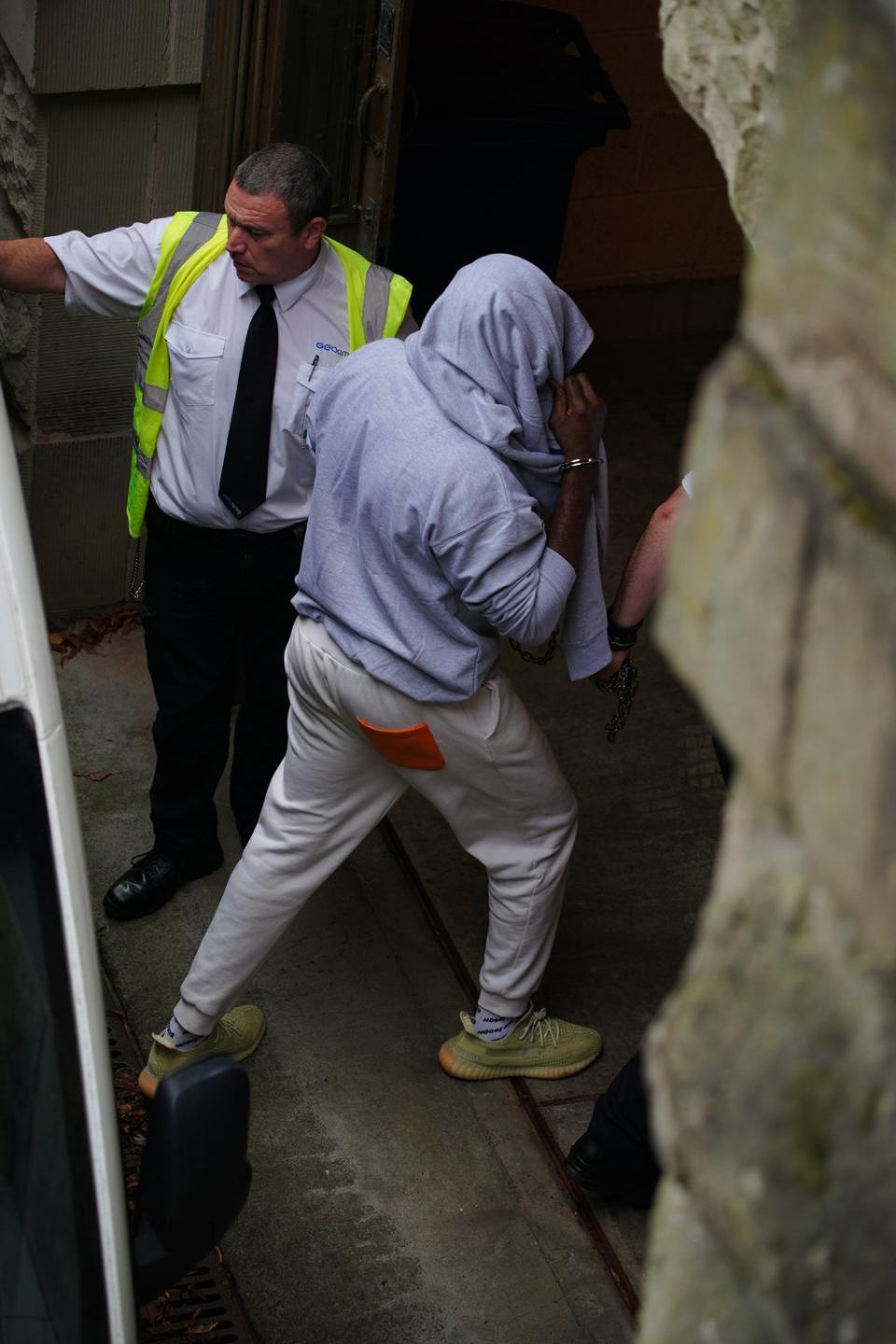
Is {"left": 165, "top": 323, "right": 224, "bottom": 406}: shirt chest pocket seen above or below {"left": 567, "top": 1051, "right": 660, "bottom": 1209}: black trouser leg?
above

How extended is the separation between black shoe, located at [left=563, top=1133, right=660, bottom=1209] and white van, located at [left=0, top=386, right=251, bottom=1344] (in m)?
1.23

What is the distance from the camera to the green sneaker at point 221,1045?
363 centimetres

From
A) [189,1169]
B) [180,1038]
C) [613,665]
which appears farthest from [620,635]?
[189,1169]

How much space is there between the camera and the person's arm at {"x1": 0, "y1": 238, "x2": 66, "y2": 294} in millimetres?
3537

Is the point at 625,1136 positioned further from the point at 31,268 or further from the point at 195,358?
the point at 31,268

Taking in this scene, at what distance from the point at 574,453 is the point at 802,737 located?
2.00m

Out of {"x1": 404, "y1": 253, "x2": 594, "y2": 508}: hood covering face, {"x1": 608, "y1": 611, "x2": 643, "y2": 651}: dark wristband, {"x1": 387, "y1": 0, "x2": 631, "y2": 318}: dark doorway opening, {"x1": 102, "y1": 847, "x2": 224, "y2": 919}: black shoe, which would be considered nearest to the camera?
{"x1": 404, "y1": 253, "x2": 594, "y2": 508}: hood covering face

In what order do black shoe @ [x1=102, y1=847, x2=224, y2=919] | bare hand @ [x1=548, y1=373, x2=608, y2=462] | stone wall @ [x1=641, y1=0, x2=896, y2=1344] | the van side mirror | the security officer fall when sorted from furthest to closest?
black shoe @ [x1=102, y1=847, x2=224, y2=919] → the security officer → bare hand @ [x1=548, y1=373, x2=608, y2=462] → the van side mirror → stone wall @ [x1=641, y1=0, x2=896, y2=1344]

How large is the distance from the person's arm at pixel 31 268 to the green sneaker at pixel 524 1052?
186 cm

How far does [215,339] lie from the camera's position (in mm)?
3500

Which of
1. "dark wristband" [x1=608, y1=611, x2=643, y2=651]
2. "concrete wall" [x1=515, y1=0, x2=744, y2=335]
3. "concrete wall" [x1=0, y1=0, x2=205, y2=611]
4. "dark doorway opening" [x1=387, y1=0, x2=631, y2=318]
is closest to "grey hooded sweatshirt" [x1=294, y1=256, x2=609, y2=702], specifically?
"dark wristband" [x1=608, y1=611, x2=643, y2=651]

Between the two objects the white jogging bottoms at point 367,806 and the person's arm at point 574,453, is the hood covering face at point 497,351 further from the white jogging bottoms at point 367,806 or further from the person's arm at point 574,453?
the white jogging bottoms at point 367,806

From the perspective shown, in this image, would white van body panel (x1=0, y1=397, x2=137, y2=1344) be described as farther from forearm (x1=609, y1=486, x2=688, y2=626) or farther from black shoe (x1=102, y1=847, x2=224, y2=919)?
black shoe (x1=102, y1=847, x2=224, y2=919)

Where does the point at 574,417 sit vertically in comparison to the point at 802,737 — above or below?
below
